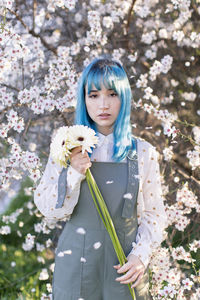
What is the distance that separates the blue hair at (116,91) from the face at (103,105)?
2 cm

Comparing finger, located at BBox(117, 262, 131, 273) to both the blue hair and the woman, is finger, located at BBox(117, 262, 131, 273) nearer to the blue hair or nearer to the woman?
the woman

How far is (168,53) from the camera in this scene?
122 inches

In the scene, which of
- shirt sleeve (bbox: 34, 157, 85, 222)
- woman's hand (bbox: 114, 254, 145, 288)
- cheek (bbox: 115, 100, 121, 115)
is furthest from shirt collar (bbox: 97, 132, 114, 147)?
woman's hand (bbox: 114, 254, 145, 288)

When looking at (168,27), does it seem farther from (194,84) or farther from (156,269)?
(156,269)

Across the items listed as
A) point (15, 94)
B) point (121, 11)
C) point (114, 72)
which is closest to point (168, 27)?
point (121, 11)

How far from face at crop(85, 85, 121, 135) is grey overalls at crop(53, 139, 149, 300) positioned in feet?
0.55

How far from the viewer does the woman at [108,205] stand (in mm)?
1442

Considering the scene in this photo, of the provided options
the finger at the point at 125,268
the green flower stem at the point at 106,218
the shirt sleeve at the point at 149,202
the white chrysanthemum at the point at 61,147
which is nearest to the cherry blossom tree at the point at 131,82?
the shirt sleeve at the point at 149,202

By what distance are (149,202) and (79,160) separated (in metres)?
0.42

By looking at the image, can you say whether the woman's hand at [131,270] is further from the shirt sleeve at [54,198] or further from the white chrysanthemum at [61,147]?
the white chrysanthemum at [61,147]

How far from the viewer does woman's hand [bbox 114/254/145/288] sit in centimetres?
138

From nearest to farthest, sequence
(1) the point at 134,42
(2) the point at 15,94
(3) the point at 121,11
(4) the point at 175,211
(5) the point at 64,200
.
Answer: (5) the point at 64,200
(4) the point at 175,211
(2) the point at 15,94
(3) the point at 121,11
(1) the point at 134,42

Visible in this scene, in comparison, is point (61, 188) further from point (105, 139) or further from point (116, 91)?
point (116, 91)

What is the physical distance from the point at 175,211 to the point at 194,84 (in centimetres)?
125
